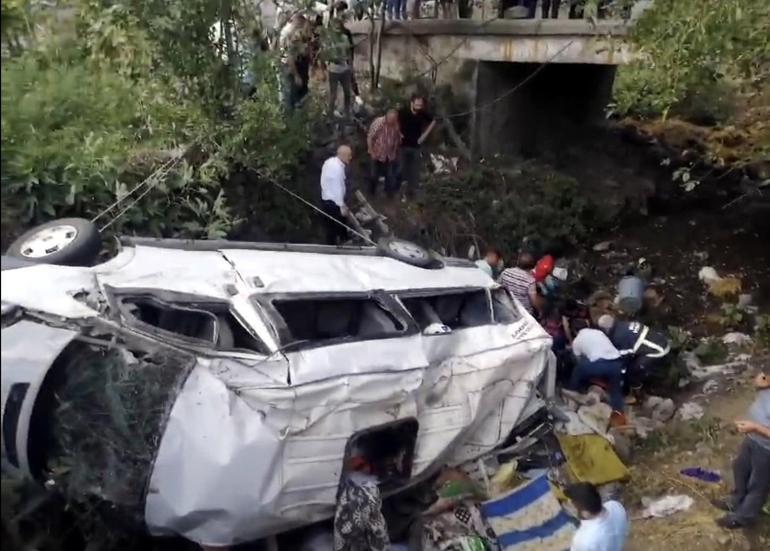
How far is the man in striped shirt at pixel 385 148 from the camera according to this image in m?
10.2

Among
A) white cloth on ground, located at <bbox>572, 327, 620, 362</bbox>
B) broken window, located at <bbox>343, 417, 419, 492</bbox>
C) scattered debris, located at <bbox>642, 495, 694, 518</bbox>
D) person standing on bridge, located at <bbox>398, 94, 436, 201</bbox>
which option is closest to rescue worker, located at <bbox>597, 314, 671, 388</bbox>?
white cloth on ground, located at <bbox>572, 327, 620, 362</bbox>

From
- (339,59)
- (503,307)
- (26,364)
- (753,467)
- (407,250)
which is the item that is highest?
(339,59)

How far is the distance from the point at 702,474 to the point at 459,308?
97.2 inches

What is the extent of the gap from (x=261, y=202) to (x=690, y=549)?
5.30 meters

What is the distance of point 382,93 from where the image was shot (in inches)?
481

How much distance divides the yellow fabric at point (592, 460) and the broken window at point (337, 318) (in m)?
2.12

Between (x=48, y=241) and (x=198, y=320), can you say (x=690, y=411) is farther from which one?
(x=48, y=241)

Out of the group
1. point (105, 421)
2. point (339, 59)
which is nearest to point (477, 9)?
point (339, 59)

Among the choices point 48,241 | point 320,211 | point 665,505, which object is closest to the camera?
point 48,241

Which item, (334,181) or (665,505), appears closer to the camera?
(665,505)

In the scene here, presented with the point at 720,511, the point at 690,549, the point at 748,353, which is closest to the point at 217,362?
the point at 690,549

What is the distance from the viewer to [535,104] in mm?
13898

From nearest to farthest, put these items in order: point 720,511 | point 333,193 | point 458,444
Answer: point 458,444 → point 720,511 → point 333,193

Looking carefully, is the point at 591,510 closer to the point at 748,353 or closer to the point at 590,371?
the point at 590,371
